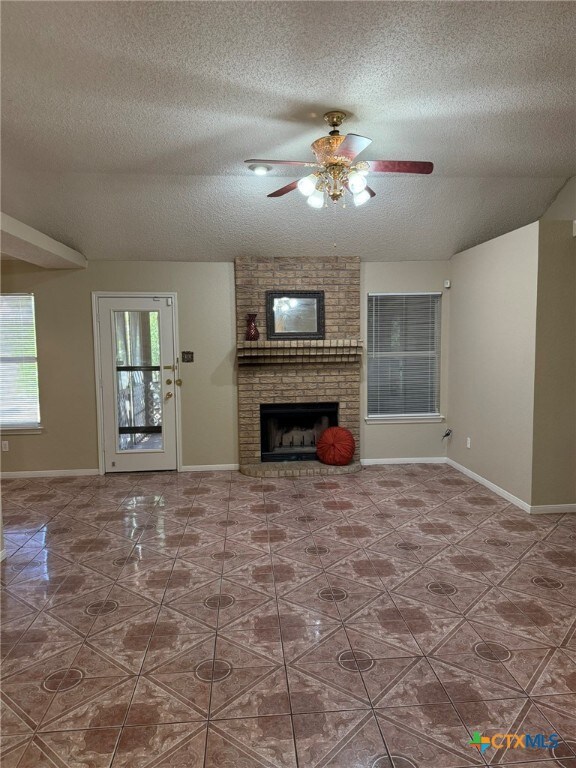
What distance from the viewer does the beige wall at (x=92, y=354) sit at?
208 inches

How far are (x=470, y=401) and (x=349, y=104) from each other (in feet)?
10.9

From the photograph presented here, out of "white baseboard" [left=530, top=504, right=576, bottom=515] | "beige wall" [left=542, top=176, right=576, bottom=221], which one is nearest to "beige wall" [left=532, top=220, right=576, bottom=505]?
"white baseboard" [left=530, top=504, right=576, bottom=515]

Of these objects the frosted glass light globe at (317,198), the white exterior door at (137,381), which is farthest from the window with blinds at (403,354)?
the frosted glass light globe at (317,198)

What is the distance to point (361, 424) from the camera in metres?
5.73

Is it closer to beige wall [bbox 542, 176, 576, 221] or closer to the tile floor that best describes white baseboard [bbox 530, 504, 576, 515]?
the tile floor

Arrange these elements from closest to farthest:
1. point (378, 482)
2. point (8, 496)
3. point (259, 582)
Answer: point (259, 582) → point (8, 496) → point (378, 482)

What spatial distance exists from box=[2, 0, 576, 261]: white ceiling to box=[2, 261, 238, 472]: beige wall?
0.91ft

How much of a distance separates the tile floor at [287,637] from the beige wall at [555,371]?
383mm

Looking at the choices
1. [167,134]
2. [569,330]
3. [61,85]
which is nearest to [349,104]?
[167,134]

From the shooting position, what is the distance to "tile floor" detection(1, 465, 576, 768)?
5.73ft

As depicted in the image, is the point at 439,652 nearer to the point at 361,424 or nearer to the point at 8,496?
the point at 361,424

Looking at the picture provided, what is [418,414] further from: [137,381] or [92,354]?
[92,354]

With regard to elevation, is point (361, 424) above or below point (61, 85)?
below

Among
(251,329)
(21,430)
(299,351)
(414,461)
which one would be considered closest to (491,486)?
(414,461)
